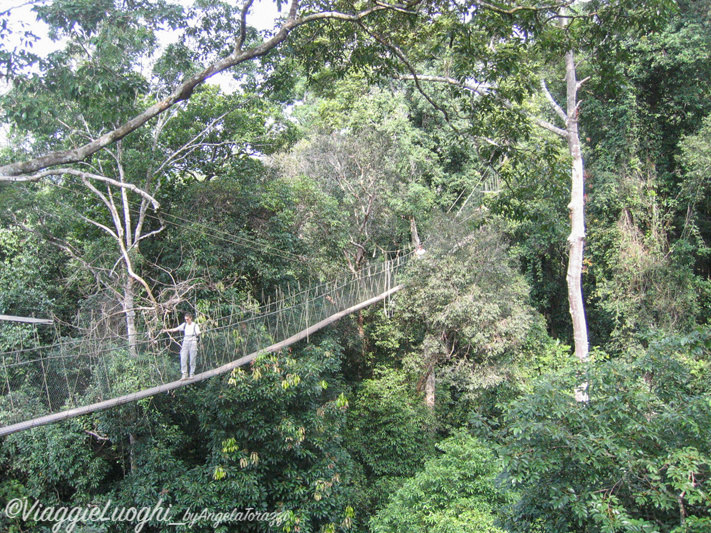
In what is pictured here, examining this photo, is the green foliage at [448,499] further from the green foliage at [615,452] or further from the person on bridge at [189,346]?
the person on bridge at [189,346]

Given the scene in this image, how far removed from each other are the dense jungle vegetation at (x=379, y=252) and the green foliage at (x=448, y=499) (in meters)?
0.04

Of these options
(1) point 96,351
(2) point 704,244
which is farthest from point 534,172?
(2) point 704,244

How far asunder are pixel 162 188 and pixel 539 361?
296 inches

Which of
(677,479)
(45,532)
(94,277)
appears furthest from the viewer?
(94,277)

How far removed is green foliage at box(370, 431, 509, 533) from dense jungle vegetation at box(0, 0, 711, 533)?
4 centimetres

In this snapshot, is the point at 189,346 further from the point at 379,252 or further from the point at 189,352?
the point at 379,252

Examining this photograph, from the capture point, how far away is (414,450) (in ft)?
27.0

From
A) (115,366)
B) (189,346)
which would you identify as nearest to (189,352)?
(189,346)

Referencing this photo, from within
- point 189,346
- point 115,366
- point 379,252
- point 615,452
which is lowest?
point 615,452

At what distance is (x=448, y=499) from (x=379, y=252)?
6745 millimetres

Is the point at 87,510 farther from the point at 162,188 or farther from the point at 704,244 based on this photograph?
the point at 704,244

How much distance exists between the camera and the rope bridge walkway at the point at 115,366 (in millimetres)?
4383

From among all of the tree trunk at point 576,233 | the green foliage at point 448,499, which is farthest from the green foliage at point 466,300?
the green foliage at point 448,499

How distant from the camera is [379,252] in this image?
1204cm
